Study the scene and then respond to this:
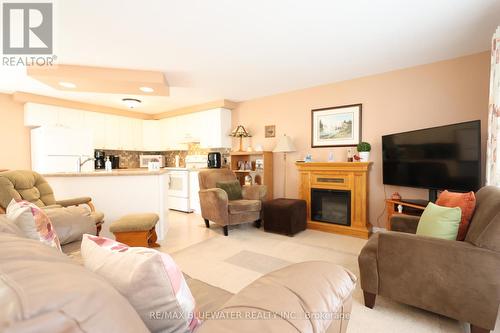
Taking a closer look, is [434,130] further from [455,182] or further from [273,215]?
[273,215]

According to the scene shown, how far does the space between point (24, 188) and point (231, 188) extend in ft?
8.36

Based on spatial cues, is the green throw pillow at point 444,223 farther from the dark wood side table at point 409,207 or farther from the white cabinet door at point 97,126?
the white cabinet door at point 97,126

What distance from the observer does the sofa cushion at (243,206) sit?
352 centimetres

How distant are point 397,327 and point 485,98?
285 centimetres

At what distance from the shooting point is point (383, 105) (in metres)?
3.42

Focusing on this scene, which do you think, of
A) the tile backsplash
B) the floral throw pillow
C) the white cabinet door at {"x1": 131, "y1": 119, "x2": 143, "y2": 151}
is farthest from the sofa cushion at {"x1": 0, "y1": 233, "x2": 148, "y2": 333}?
the white cabinet door at {"x1": 131, "y1": 119, "x2": 143, "y2": 151}

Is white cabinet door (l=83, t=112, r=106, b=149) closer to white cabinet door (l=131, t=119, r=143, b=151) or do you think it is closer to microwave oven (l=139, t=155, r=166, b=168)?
white cabinet door (l=131, t=119, r=143, b=151)

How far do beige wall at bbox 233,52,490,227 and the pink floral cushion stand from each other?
350 centimetres

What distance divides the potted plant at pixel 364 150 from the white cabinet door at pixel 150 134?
490cm

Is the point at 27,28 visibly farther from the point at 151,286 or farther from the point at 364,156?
the point at 364,156

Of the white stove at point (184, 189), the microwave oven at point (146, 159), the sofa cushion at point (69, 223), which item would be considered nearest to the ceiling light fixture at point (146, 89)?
the white stove at point (184, 189)

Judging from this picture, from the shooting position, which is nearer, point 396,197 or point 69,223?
point 69,223

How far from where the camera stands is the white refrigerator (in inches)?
167

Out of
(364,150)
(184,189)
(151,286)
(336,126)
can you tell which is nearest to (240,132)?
(184,189)
